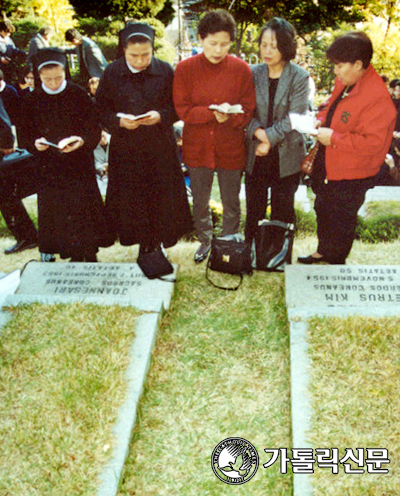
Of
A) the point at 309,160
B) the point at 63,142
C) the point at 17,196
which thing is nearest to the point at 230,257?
the point at 309,160

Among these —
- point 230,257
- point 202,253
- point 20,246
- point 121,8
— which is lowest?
point 20,246

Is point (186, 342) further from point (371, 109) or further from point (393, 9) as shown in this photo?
point (393, 9)

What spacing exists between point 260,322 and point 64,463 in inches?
71.8

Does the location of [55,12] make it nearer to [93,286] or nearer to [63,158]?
[63,158]

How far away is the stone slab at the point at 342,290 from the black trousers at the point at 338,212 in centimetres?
28

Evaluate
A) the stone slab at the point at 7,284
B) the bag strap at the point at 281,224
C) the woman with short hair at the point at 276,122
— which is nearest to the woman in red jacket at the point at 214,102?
the woman with short hair at the point at 276,122

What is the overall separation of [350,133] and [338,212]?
2.33 feet

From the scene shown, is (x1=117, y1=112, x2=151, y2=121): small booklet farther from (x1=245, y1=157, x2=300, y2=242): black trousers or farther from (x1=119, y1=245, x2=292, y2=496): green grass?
(x1=119, y1=245, x2=292, y2=496): green grass

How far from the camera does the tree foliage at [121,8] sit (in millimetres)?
15945

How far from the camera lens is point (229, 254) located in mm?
3877

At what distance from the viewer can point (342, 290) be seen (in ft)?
11.6

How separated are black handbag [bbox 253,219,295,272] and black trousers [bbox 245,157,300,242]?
0.13 m

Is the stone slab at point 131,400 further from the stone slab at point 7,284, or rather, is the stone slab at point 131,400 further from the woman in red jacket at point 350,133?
the woman in red jacket at point 350,133

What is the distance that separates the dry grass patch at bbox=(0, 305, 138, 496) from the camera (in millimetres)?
2354
